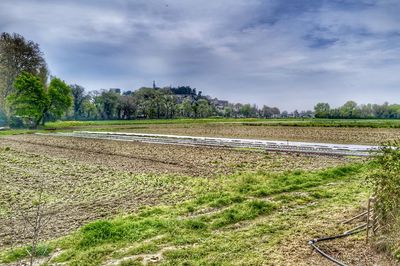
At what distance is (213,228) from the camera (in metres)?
8.14

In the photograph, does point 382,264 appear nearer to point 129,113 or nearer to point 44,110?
point 44,110

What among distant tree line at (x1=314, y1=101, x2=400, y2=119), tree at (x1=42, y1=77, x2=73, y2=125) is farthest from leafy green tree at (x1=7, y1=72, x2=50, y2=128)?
distant tree line at (x1=314, y1=101, x2=400, y2=119)

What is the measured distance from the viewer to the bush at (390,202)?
19.3 ft

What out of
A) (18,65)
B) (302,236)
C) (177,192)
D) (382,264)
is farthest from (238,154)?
(18,65)

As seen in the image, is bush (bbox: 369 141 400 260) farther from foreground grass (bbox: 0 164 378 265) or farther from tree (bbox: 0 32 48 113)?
tree (bbox: 0 32 48 113)

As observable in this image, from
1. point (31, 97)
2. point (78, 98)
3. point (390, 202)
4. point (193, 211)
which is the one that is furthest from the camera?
point (78, 98)

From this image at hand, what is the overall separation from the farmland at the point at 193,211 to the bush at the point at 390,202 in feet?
1.24

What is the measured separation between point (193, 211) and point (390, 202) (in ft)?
15.9

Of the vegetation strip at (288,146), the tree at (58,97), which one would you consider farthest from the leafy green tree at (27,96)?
the vegetation strip at (288,146)

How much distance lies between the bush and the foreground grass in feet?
5.65

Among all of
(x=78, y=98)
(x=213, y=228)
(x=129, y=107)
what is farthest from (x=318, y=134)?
(x=78, y=98)

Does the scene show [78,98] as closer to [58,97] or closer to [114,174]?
[58,97]

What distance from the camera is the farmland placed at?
6637mm

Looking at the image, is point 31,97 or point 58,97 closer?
point 31,97
